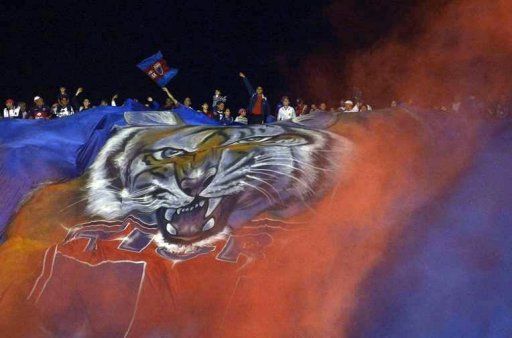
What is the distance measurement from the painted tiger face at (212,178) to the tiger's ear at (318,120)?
134mm

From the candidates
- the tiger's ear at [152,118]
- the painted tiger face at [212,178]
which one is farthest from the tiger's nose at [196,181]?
the tiger's ear at [152,118]

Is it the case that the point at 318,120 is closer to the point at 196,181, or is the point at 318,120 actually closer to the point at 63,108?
the point at 196,181

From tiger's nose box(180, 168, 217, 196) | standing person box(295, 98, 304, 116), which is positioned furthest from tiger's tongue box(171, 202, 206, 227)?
standing person box(295, 98, 304, 116)

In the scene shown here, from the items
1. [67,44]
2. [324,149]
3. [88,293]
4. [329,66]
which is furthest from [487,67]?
[67,44]

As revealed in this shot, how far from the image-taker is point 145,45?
2259 cm

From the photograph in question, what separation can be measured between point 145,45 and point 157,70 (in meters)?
10.5

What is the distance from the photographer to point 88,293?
624cm

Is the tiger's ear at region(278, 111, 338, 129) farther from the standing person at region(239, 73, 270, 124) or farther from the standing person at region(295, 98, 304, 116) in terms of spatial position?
the standing person at region(295, 98, 304, 116)

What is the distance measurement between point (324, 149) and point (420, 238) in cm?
158

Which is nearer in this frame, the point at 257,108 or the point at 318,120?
the point at 318,120

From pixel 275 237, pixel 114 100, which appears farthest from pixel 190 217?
pixel 114 100

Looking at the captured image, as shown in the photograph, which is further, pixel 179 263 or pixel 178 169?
pixel 178 169

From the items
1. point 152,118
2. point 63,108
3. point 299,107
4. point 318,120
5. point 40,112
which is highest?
point 152,118

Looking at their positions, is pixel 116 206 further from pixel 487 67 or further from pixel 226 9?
pixel 226 9
